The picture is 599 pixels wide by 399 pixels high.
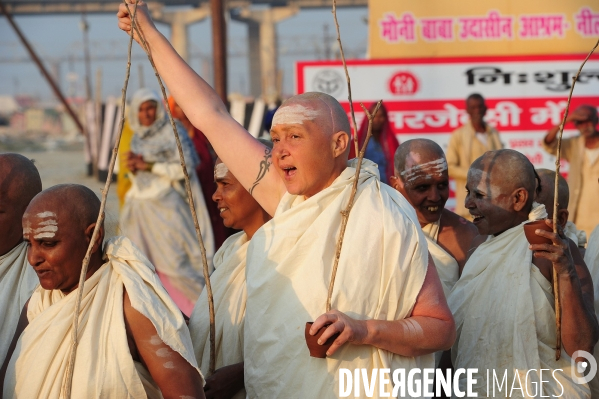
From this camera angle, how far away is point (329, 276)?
314 centimetres

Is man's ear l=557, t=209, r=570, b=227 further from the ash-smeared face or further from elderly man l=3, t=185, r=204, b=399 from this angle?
elderly man l=3, t=185, r=204, b=399

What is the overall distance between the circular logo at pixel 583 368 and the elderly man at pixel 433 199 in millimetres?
806

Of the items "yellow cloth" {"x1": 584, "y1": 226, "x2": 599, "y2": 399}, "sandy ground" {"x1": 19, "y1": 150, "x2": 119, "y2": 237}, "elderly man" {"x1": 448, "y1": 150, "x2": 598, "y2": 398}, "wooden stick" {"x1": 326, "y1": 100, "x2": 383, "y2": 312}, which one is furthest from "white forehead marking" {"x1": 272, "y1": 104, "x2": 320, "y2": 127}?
"sandy ground" {"x1": 19, "y1": 150, "x2": 119, "y2": 237}

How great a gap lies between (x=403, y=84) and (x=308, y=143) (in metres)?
7.16

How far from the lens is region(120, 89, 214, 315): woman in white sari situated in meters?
8.92

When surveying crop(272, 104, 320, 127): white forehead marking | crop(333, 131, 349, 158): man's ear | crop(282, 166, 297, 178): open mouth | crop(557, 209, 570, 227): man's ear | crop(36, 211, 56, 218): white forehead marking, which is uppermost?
crop(272, 104, 320, 127): white forehead marking

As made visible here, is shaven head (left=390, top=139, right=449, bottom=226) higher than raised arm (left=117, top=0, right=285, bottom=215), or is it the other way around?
raised arm (left=117, top=0, right=285, bottom=215)

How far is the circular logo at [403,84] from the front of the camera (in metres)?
10.2

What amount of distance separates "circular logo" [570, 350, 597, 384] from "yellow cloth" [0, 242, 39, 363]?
241 cm

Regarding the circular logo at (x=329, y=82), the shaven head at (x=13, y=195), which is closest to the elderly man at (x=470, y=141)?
the circular logo at (x=329, y=82)

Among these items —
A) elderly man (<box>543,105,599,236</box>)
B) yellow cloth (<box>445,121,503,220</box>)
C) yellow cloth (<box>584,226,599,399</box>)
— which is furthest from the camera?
yellow cloth (<box>445,121,503,220</box>)

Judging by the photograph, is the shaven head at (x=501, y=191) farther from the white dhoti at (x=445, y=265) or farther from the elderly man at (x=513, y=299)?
the white dhoti at (x=445, y=265)

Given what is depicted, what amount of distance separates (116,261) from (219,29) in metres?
7.69

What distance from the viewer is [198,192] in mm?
9008
